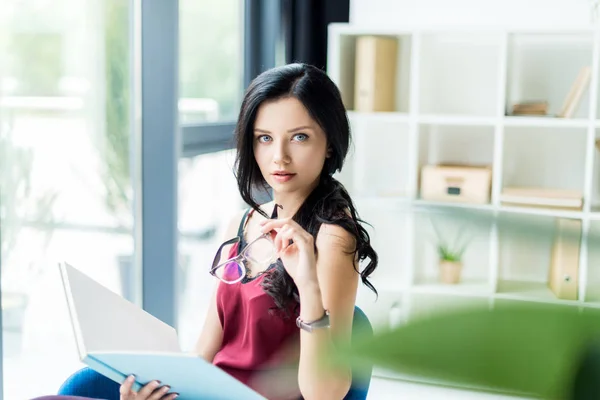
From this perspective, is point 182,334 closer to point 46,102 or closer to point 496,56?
point 46,102

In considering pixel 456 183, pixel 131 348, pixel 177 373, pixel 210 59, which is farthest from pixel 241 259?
pixel 456 183

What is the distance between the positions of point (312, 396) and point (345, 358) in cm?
114

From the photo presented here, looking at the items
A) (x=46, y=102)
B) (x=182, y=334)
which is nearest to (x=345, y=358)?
(x=46, y=102)

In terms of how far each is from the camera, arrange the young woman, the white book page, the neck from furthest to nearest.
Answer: the neck
the young woman
the white book page

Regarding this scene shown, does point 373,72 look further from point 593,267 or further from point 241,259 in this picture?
point 593,267

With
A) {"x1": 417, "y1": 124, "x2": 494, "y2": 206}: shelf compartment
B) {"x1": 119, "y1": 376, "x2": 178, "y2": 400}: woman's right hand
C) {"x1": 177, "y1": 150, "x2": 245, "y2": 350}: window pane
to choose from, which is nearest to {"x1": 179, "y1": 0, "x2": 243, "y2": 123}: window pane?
{"x1": 177, "y1": 150, "x2": 245, "y2": 350}: window pane

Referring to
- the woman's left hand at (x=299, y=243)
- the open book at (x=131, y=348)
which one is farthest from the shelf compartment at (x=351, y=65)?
the open book at (x=131, y=348)

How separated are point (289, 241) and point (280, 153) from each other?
0.67ft

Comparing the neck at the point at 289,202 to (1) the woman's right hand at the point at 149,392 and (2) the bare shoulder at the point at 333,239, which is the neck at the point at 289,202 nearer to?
(2) the bare shoulder at the point at 333,239

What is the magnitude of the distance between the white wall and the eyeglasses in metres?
2.27

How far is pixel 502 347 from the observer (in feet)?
0.64

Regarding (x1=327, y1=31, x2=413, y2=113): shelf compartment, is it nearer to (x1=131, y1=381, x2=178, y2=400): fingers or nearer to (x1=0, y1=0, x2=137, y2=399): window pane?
(x1=0, y1=0, x2=137, y2=399): window pane

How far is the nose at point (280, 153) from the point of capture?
4.96 feet

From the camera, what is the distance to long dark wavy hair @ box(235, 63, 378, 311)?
1.50m
